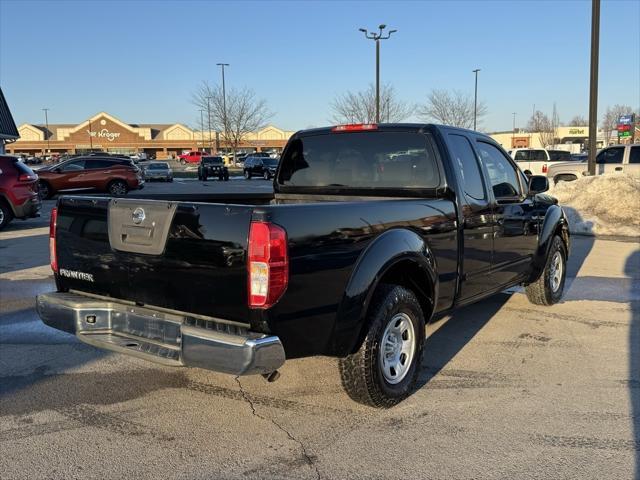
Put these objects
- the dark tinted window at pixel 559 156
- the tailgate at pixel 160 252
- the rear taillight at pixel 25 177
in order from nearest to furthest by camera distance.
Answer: the tailgate at pixel 160 252, the rear taillight at pixel 25 177, the dark tinted window at pixel 559 156

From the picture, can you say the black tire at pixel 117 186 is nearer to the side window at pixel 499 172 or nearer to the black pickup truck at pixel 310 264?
the black pickup truck at pixel 310 264

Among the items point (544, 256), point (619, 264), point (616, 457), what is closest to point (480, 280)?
point (544, 256)

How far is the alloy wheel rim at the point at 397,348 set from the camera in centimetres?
380

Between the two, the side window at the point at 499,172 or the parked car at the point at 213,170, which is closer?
the side window at the point at 499,172

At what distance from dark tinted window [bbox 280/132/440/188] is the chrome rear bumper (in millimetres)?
2191

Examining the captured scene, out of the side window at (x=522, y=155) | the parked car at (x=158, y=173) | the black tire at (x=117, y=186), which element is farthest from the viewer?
the parked car at (x=158, y=173)

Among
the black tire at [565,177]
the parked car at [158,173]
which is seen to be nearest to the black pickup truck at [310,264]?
the black tire at [565,177]

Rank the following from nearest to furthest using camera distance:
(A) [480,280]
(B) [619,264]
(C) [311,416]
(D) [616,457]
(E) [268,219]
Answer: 1. (E) [268,219]
2. (D) [616,457]
3. (C) [311,416]
4. (A) [480,280]
5. (B) [619,264]

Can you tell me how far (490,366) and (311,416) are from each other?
1.73 metres

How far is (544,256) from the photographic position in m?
6.05

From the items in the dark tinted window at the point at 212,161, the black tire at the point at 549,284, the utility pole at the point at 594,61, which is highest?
the utility pole at the point at 594,61

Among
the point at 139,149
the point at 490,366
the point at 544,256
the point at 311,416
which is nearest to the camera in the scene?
the point at 311,416

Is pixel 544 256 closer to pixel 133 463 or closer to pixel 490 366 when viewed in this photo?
pixel 490 366

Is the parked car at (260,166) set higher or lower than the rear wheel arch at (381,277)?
higher
